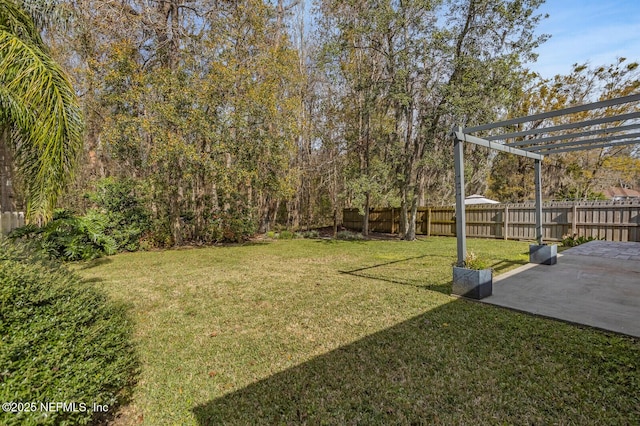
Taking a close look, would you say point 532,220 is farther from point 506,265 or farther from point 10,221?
point 10,221

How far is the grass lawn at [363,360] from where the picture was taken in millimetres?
2012

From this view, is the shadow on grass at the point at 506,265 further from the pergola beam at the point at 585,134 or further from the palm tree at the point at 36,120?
the palm tree at the point at 36,120

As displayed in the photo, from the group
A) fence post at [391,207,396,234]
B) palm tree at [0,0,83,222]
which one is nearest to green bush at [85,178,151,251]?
palm tree at [0,0,83,222]

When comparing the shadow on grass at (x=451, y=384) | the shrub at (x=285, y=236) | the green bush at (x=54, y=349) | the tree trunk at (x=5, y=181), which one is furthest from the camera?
the shrub at (x=285, y=236)

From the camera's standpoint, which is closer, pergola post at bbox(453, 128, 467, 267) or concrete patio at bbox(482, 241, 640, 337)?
concrete patio at bbox(482, 241, 640, 337)

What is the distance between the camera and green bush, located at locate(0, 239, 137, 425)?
1573 millimetres

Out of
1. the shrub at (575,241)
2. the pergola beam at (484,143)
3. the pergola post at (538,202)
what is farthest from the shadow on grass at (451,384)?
the shrub at (575,241)

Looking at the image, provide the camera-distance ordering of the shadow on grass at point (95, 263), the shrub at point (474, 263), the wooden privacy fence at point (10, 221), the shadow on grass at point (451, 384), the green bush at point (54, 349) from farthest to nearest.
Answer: the shadow on grass at point (95, 263) < the wooden privacy fence at point (10, 221) < the shrub at point (474, 263) < the shadow on grass at point (451, 384) < the green bush at point (54, 349)

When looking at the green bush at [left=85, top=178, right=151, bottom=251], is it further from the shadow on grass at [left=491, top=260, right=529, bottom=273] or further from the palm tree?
the shadow on grass at [left=491, top=260, right=529, bottom=273]

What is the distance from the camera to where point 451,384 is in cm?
227

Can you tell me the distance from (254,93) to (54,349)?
854 cm

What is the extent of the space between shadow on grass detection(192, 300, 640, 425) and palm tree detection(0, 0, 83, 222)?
305cm

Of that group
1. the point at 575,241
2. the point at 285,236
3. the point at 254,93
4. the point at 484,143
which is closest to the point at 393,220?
the point at 285,236

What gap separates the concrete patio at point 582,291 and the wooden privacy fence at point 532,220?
124 inches
